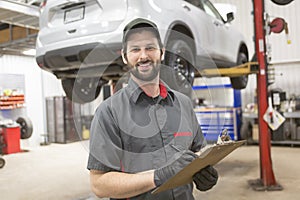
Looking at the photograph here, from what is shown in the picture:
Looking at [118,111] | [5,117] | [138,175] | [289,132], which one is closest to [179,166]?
[138,175]

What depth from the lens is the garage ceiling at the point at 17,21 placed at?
4.03 meters

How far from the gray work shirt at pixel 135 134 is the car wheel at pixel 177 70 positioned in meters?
0.18

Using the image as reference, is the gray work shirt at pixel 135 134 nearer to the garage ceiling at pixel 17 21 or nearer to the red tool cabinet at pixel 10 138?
the garage ceiling at pixel 17 21

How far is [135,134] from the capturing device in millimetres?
1063

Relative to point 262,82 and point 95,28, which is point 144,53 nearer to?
point 95,28

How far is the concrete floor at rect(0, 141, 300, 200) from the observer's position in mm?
3422

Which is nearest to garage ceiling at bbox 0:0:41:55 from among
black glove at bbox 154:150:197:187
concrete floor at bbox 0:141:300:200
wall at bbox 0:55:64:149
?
wall at bbox 0:55:64:149

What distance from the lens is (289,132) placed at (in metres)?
6.75

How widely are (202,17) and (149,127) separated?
252 centimetres

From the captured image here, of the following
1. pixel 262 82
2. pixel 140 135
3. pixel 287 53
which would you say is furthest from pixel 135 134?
pixel 287 53

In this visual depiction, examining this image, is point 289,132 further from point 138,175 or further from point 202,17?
point 138,175

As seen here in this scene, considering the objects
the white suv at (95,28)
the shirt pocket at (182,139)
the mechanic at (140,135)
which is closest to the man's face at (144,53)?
the mechanic at (140,135)

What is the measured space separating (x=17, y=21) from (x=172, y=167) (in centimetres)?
441

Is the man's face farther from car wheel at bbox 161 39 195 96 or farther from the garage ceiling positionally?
the garage ceiling
